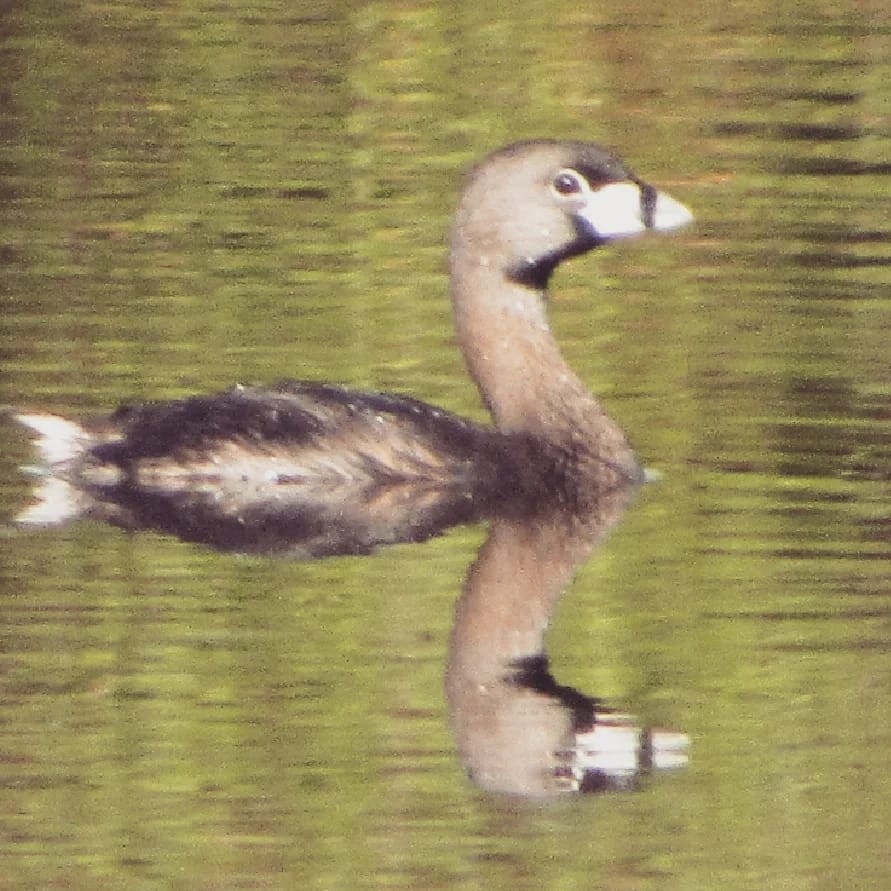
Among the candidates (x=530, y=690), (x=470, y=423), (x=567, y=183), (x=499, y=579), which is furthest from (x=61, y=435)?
(x=530, y=690)

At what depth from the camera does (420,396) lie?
11.6 metres

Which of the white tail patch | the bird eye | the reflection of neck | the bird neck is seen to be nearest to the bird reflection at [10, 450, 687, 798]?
the reflection of neck

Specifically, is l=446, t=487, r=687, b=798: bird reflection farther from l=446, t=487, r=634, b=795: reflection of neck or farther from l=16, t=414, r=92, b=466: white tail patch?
l=16, t=414, r=92, b=466: white tail patch

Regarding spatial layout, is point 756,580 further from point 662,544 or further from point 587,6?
point 587,6

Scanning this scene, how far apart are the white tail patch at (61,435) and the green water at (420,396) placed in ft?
0.58

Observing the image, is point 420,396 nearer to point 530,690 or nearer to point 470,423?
point 470,423

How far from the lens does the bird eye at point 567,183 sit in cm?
1088

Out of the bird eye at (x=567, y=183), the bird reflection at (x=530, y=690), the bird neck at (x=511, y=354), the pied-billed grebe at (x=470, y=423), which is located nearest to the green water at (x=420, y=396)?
the bird reflection at (x=530, y=690)

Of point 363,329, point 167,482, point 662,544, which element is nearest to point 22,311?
point 363,329

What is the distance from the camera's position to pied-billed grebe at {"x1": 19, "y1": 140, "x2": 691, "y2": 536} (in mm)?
10273

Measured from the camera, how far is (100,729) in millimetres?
8156

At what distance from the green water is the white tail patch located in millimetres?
178

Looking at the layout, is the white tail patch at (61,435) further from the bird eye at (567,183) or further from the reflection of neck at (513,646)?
the bird eye at (567,183)

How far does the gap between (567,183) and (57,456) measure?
1.88 m
